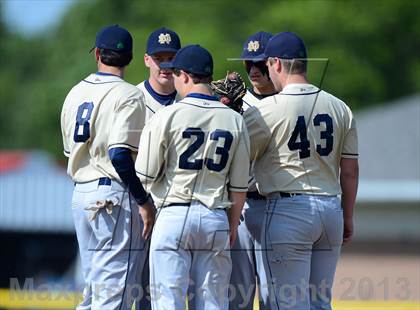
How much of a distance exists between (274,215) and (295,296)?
2.00ft

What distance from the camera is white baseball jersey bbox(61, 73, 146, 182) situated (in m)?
7.26

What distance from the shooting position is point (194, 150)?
686cm

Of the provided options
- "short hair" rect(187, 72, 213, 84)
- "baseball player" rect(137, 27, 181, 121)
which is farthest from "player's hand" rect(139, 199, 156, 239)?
"short hair" rect(187, 72, 213, 84)

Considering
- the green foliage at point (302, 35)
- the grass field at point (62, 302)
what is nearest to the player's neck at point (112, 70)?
the grass field at point (62, 302)

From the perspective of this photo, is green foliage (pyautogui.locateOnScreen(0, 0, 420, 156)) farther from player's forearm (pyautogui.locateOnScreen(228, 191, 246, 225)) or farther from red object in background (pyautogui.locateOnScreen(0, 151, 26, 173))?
player's forearm (pyautogui.locateOnScreen(228, 191, 246, 225))

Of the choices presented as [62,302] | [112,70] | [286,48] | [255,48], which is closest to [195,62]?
[286,48]

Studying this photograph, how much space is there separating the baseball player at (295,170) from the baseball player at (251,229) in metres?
0.30

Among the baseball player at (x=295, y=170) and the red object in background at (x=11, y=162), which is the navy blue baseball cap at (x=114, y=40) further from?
the red object in background at (x=11, y=162)

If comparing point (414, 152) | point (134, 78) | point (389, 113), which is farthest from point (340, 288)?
point (134, 78)

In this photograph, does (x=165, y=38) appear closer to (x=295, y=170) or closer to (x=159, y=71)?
(x=159, y=71)

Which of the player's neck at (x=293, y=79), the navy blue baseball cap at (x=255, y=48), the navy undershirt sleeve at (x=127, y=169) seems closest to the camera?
the navy undershirt sleeve at (x=127, y=169)

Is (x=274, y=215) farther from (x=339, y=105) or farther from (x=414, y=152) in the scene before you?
(x=414, y=152)

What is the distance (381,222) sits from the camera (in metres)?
17.8

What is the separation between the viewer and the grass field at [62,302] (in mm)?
11910
